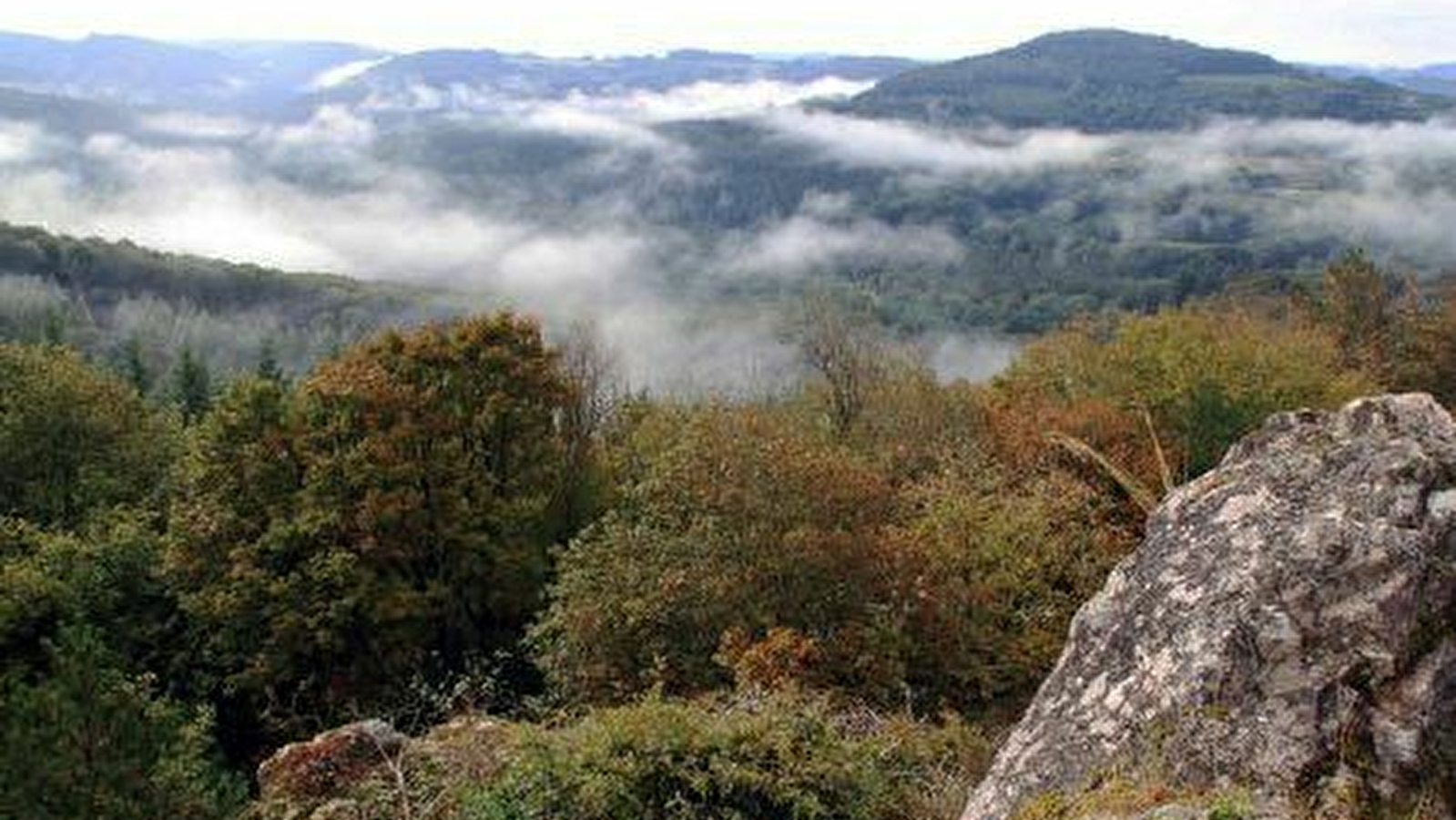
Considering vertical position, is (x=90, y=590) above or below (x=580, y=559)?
below

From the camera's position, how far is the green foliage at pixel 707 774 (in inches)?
458

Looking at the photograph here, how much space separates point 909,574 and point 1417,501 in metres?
16.4

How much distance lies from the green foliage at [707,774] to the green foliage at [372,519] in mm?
20551

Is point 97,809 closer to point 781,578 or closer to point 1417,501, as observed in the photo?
point 781,578

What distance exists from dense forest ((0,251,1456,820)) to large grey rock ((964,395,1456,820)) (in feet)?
2.39

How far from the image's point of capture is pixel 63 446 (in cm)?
4444

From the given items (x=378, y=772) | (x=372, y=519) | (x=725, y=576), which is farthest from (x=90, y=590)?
(x=378, y=772)

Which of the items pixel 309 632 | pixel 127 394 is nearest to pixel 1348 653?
pixel 309 632

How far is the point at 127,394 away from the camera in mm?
48219

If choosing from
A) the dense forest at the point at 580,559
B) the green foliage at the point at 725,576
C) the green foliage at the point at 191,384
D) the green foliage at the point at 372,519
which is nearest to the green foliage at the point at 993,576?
the dense forest at the point at 580,559

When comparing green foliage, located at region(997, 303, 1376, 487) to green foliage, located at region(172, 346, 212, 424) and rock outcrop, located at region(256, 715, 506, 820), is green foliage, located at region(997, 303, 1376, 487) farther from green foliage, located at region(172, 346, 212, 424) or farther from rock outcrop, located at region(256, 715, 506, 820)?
green foliage, located at region(172, 346, 212, 424)

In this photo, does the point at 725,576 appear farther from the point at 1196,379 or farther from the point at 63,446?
the point at 63,446

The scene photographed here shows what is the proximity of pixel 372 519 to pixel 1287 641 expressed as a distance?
27682 mm

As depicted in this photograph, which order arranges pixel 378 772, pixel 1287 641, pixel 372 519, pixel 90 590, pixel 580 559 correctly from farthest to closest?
pixel 90 590
pixel 372 519
pixel 580 559
pixel 378 772
pixel 1287 641
